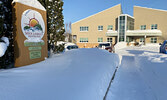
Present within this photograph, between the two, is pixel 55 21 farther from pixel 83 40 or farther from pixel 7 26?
pixel 83 40

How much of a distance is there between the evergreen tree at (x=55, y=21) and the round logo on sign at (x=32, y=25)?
1602 mm

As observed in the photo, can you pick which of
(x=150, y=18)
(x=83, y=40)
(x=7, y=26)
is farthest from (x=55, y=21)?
(x=150, y=18)

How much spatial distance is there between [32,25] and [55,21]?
256 centimetres

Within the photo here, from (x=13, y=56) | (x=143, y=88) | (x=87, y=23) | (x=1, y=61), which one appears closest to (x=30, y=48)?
(x=13, y=56)

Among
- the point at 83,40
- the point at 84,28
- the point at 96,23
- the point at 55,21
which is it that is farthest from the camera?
the point at 83,40

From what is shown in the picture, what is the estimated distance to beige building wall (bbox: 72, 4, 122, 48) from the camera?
37.9m

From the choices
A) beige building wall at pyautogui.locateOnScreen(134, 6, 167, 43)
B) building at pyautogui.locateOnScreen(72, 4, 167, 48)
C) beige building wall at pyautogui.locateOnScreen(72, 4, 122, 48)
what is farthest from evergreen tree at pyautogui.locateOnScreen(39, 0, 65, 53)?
beige building wall at pyautogui.locateOnScreen(134, 6, 167, 43)

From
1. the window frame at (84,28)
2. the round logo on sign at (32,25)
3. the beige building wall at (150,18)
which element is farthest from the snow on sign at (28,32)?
the beige building wall at (150,18)

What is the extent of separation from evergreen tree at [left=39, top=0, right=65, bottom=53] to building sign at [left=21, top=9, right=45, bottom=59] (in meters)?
1.61

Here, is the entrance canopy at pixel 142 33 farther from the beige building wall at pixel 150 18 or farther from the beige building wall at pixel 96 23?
the beige building wall at pixel 96 23

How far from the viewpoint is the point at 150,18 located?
1372 inches

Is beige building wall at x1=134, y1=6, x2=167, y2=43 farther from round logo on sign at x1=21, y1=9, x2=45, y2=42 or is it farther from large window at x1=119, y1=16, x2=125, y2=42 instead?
round logo on sign at x1=21, y1=9, x2=45, y2=42

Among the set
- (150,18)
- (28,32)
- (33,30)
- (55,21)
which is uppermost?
(150,18)

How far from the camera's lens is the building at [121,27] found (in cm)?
3362
